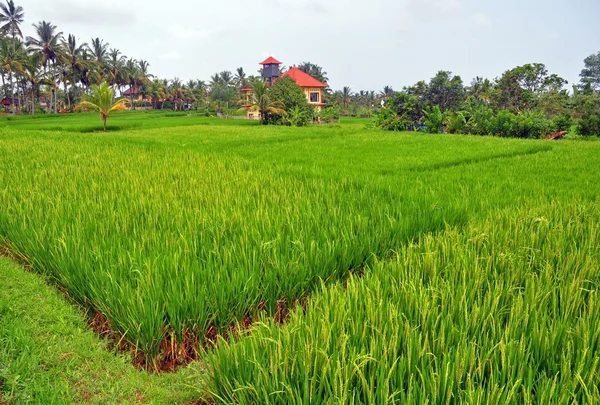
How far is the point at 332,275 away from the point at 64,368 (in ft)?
5.10

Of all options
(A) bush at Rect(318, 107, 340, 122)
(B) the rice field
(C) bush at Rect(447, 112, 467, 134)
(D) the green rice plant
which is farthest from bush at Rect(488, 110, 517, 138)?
(D) the green rice plant

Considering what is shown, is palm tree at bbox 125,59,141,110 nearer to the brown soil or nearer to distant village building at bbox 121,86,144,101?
distant village building at bbox 121,86,144,101

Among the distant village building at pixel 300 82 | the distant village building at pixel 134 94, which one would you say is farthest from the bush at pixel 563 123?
the distant village building at pixel 134 94

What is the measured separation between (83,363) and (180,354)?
432mm

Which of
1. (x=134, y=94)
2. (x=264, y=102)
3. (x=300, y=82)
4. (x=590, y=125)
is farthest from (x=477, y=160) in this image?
(x=134, y=94)

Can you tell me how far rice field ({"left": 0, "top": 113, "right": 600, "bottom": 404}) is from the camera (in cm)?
147

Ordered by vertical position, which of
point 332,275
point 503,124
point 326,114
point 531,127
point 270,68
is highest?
point 270,68

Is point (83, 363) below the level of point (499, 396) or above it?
below

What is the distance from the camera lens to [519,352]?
149 centimetres

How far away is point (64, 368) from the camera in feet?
6.32

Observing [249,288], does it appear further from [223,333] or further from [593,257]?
[593,257]

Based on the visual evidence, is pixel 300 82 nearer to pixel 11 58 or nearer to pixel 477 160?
pixel 11 58

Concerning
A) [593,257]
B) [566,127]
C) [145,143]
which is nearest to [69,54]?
[145,143]

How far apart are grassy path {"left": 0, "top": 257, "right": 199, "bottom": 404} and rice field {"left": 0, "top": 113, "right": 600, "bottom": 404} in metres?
0.14
